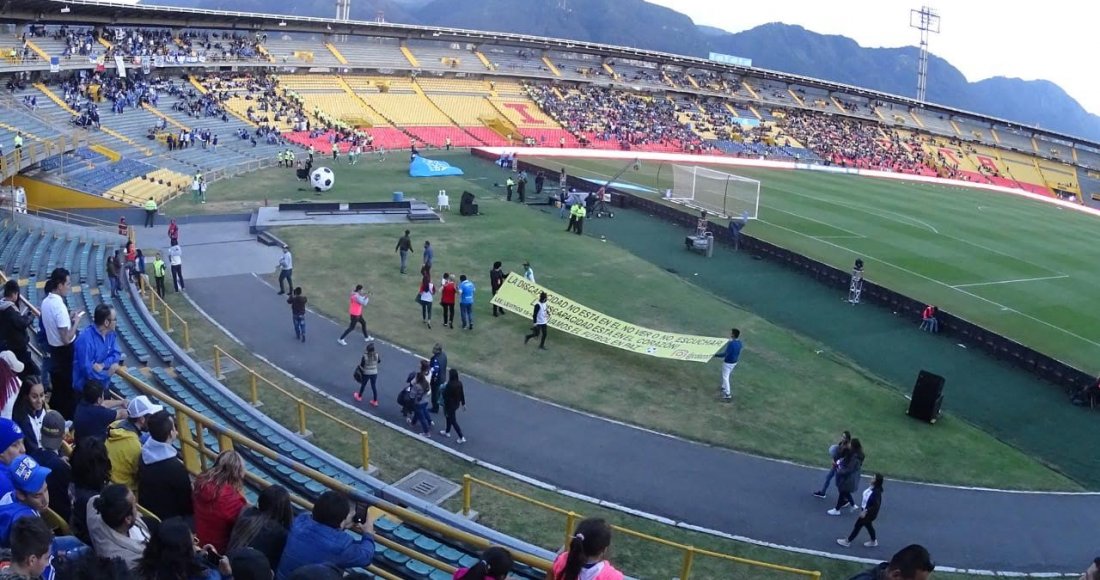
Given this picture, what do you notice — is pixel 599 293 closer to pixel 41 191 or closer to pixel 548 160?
pixel 41 191

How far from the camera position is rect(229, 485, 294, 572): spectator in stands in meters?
5.37

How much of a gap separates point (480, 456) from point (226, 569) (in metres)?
7.81

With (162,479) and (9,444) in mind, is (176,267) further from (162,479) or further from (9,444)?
(9,444)

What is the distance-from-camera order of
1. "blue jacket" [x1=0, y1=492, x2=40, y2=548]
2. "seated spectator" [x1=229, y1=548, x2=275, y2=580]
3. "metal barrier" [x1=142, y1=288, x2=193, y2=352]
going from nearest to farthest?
"seated spectator" [x1=229, y1=548, x2=275, y2=580] → "blue jacket" [x1=0, y1=492, x2=40, y2=548] → "metal barrier" [x1=142, y1=288, x2=193, y2=352]

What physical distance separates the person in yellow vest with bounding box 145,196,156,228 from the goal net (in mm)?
24148

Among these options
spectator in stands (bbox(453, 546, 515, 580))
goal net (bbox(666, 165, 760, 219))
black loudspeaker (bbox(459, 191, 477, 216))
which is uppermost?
goal net (bbox(666, 165, 760, 219))

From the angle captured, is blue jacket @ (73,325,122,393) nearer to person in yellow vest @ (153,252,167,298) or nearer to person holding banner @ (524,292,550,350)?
person holding banner @ (524,292,550,350)

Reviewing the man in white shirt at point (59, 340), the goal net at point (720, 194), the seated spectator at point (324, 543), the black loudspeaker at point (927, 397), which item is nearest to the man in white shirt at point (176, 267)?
the man in white shirt at point (59, 340)

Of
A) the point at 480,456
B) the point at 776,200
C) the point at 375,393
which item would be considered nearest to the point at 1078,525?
the point at 480,456

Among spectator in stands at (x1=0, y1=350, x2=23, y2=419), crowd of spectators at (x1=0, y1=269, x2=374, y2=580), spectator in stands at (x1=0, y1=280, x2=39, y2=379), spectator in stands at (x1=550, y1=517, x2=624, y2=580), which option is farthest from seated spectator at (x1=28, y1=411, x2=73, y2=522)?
spectator in stands at (x1=550, y1=517, x2=624, y2=580)

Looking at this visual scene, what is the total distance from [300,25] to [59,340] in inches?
2599

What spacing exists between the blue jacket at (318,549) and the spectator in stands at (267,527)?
0.16 m

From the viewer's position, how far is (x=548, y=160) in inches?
2156

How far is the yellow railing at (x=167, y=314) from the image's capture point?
1597 cm
